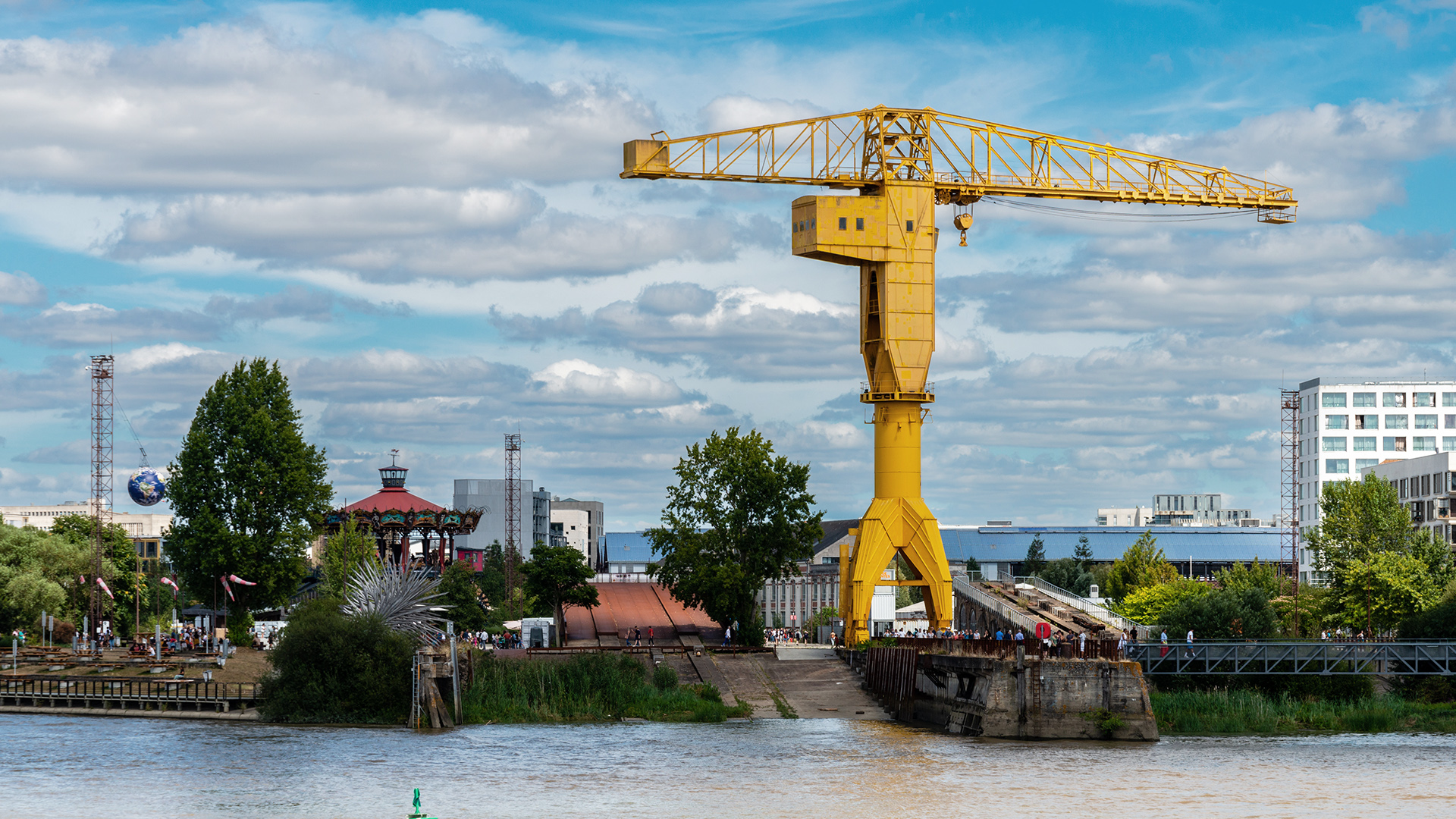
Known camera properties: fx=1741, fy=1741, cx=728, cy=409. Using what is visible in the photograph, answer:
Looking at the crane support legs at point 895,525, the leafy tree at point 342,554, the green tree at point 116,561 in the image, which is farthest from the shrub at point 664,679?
the green tree at point 116,561

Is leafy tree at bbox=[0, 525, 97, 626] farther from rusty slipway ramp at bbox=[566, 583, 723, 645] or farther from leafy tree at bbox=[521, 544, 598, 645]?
rusty slipway ramp at bbox=[566, 583, 723, 645]

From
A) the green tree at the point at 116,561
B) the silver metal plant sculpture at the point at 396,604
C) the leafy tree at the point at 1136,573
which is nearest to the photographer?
the silver metal plant sculpture at the point at 396,604

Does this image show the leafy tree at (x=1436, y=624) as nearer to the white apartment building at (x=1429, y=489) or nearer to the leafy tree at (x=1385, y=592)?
the leafy tree at (x=1385, y=592)

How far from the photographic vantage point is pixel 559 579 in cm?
9881

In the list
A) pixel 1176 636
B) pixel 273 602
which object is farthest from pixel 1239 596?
pixel 273 602

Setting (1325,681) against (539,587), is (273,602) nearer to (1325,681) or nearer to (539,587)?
(539,587)

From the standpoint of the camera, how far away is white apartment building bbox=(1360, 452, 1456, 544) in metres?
115

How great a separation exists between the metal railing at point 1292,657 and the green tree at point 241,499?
4205cm

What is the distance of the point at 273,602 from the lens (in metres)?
85.8

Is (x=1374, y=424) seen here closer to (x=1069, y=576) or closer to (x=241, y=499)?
(x=1069, y=576)

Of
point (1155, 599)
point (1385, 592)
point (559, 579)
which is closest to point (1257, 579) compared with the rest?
point (1155, 599)

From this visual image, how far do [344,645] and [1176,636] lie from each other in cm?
3311

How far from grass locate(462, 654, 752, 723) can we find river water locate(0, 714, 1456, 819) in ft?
7.59

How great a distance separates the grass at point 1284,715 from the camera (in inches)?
2410
